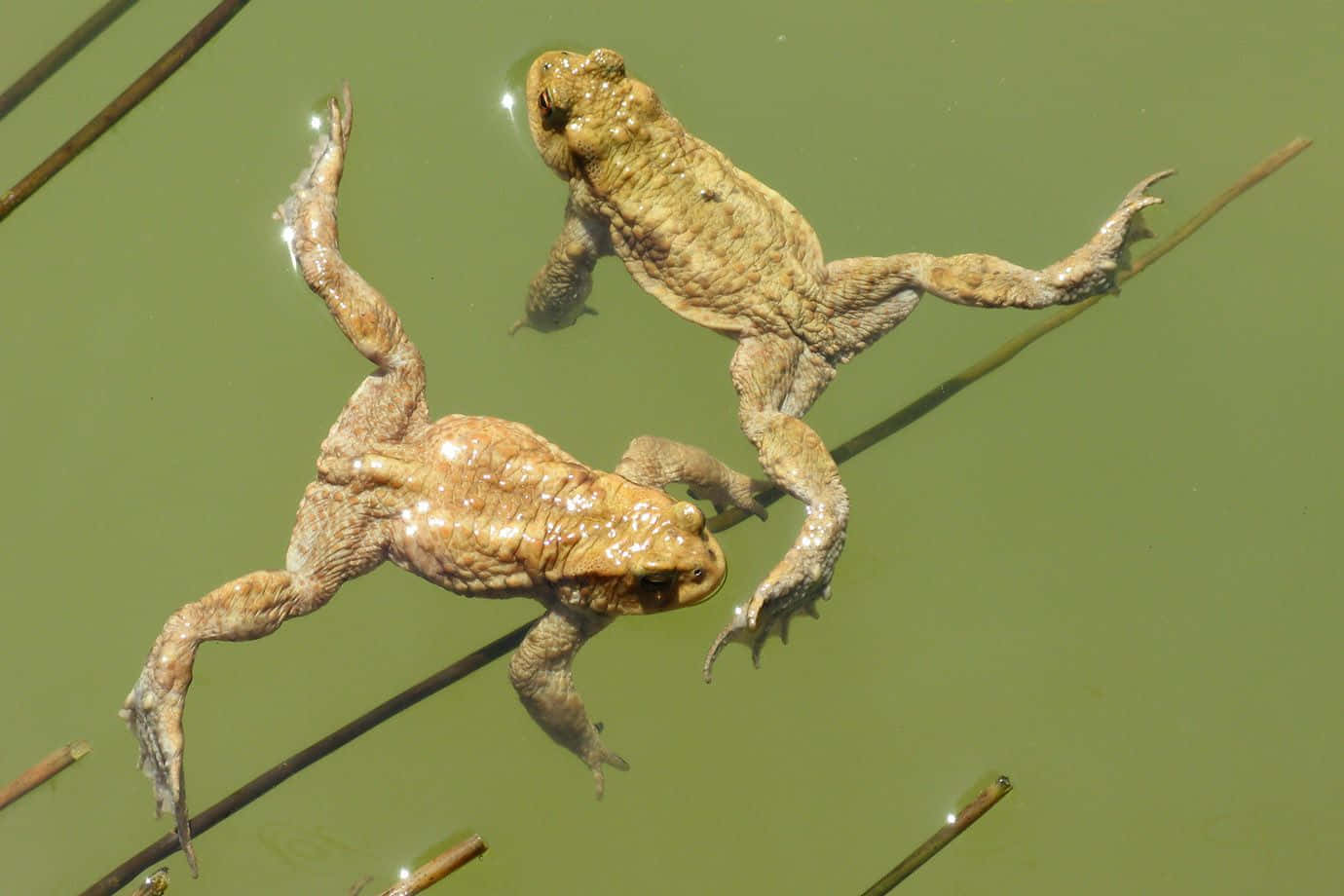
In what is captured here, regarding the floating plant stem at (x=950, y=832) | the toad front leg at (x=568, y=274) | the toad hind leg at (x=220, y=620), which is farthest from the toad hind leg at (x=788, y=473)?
the toad hind leg at (x=220, y=620)

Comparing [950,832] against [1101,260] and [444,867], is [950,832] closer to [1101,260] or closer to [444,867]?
[444,867]

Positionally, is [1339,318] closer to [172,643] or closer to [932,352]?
[932,352]

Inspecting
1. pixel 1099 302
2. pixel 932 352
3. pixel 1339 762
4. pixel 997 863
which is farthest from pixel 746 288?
pixel 1339 762

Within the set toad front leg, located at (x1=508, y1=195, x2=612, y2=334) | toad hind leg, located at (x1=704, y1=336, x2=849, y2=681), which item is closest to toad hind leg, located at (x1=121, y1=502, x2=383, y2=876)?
toad front leg, located at (x1=508, y1=195, x2=612, y2=334)

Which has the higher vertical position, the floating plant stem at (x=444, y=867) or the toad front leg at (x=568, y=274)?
the toad front leg at (x=568, y=274)

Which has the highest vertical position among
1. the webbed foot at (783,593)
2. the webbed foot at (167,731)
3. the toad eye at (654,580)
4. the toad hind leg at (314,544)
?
the toad hind leg at (314,544)

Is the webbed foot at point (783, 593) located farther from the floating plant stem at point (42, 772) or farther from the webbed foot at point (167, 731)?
the floating plant stem at point (42, 772)

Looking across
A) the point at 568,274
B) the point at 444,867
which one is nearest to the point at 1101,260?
the point at 568,274
